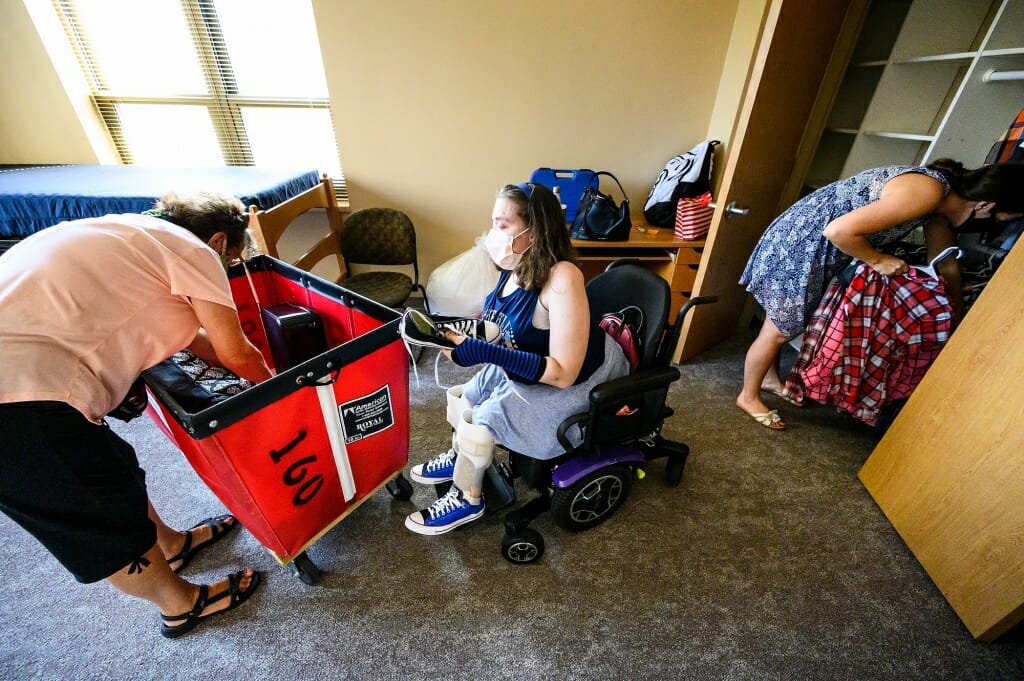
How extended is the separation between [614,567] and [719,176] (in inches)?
88.3

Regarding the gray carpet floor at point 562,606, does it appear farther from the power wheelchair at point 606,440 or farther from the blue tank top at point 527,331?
the blue tank top at point 527,331

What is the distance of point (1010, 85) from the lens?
5.10ft

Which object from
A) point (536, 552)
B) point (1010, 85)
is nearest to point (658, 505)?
point (536, 552)

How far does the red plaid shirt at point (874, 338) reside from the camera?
56.8 inches

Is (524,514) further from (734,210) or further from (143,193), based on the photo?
(143,193)

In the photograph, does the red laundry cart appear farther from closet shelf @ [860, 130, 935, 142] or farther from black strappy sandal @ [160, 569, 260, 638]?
closet shelf @ [860, 130, 935, 142]

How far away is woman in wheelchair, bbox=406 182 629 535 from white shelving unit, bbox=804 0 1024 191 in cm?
186

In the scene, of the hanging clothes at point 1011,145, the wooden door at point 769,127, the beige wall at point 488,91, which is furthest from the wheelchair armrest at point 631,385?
the beige wall at point 488,91

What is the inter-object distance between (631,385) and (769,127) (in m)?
1.50

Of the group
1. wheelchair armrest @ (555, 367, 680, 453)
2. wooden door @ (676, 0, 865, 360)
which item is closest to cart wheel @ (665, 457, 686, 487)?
wheelchair armrest @ (555, 367, 680, 453)

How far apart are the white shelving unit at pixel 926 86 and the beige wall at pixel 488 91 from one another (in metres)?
0.65

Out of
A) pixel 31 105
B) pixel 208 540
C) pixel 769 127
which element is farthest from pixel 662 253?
pixel 31 105

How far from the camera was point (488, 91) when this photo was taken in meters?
2.32

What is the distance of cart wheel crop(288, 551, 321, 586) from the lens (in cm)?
120
